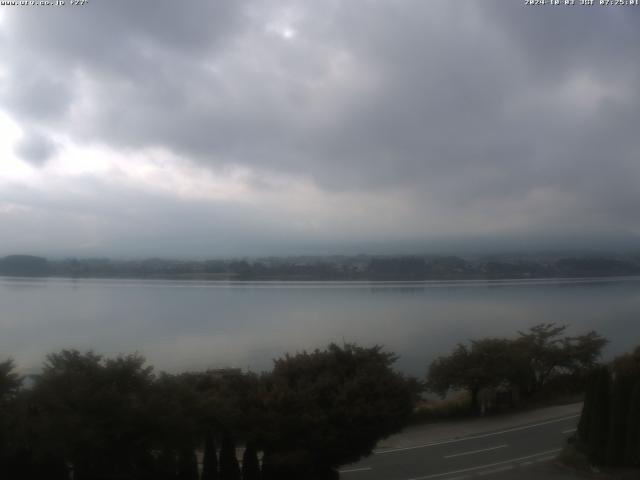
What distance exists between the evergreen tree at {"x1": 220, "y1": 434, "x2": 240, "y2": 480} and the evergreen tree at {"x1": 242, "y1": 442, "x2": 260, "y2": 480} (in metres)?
0.17

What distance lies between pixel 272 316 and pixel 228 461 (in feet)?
70.3

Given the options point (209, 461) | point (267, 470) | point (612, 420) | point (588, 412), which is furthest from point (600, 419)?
point (209, 461)

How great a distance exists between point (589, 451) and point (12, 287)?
103 feet

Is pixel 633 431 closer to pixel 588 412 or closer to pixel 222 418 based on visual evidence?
pixel 588 412

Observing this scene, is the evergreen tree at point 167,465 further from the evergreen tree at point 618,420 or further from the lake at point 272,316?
the evergreen tree at point 618,420

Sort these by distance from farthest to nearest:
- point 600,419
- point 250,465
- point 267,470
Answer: point 600,419 → point 267,470 → point 250,465

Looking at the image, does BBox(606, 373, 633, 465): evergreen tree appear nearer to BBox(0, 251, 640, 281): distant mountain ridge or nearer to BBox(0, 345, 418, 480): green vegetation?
BBox(0, 345, 418, 480): green vegetation

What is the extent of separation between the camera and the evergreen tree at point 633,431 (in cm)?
1039

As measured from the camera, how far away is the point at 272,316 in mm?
30984

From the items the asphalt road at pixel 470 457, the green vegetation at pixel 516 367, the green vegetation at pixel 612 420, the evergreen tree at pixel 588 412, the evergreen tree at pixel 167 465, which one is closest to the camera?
the evergreen tree at pixel 167 465

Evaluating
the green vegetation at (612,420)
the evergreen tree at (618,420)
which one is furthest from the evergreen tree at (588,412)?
the evergreen tree at (618,420)

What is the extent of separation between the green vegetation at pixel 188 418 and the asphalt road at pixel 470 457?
2.17 meters

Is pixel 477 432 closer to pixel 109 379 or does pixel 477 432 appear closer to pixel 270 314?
pixel 109 379

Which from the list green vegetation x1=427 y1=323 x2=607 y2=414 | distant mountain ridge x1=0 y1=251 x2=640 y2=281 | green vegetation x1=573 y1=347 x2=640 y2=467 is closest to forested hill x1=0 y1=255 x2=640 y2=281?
distant mountain ridge x1=0 y1=251 x2=640 y2=281
